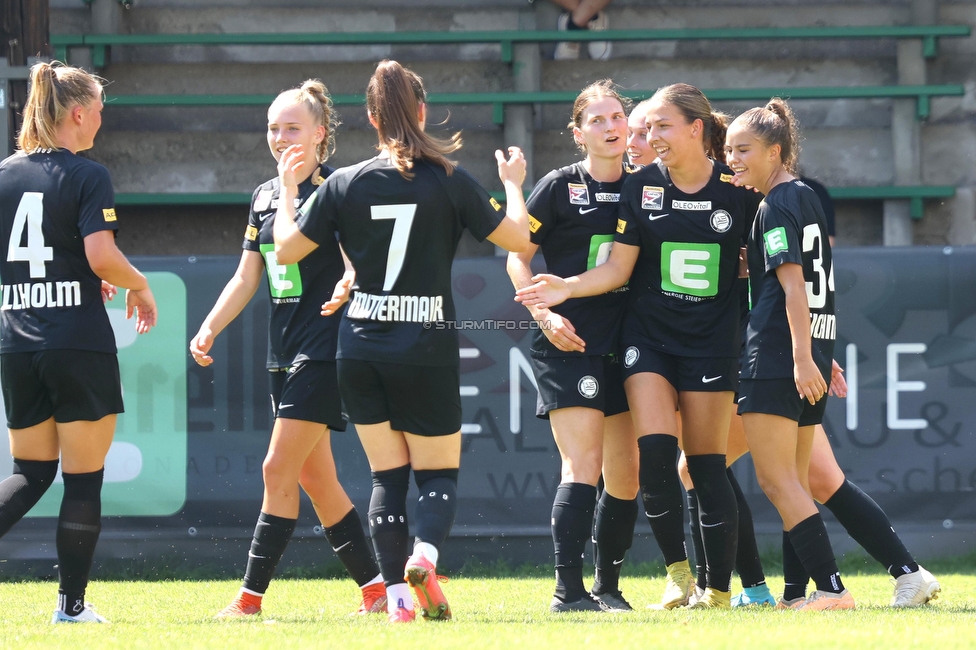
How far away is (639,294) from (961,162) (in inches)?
273

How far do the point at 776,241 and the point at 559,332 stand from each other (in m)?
0.86

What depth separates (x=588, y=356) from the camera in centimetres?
462

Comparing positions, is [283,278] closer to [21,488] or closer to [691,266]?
[21,488]

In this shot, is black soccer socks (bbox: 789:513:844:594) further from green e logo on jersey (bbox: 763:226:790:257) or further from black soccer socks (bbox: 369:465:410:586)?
black soccer socks (bbox: 369:465:410:586)

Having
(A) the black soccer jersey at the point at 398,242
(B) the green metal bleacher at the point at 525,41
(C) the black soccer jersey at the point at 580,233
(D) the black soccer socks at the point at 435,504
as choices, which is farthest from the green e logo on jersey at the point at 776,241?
(B) the green metal bleacher at the point at 525,41

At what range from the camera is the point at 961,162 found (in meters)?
10.5

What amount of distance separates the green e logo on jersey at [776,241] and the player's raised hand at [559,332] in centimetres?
78

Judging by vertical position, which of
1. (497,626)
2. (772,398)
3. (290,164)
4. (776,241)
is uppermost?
(290,164)

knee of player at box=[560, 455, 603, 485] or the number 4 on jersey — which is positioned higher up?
the number 4 on jersey

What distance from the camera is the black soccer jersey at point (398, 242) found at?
412 centimetres

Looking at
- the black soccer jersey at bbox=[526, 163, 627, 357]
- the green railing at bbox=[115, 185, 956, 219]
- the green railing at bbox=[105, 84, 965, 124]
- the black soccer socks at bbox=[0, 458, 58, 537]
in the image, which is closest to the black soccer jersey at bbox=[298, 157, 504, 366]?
the black soccer jersey at bbox=[526, 163, 627, 357]

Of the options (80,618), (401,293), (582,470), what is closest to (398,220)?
(401,293)

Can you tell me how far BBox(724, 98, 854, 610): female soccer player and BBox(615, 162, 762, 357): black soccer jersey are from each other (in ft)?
0.35

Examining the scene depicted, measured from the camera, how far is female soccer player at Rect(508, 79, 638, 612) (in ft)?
14.8
